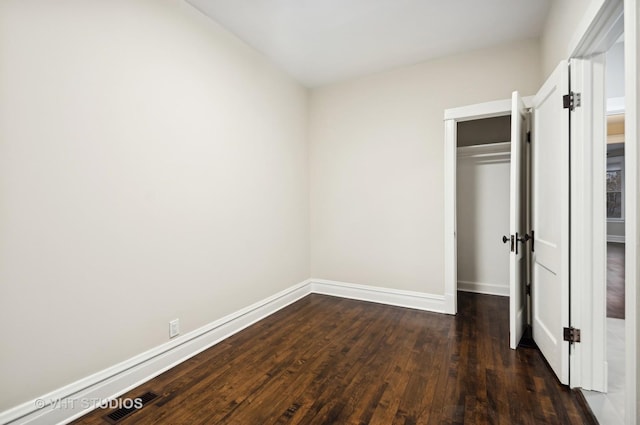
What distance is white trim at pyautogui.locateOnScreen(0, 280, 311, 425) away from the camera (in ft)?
5.30

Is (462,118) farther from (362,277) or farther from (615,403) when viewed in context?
(615,403)

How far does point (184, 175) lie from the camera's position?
2.46m

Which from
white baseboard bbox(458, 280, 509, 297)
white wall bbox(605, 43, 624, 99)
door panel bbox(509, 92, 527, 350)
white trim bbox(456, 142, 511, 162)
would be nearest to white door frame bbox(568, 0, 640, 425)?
door panel bbox(509, 92, 527, 350)

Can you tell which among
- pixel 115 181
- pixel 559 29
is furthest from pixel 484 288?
pixel 115 181

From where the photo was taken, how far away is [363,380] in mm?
2104

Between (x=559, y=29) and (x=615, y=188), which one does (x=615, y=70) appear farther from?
(x=615, y=188)

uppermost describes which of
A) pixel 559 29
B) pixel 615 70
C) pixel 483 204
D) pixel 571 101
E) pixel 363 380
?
pixel 615 70

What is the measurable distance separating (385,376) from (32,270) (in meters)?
2.21

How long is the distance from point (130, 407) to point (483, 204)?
13.9 ft

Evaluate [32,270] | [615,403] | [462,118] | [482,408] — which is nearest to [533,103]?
[462,118]

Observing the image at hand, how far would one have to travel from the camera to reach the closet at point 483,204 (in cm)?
399

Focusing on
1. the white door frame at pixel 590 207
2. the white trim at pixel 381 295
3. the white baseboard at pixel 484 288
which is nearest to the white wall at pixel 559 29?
the white door frame at pixel 590 207

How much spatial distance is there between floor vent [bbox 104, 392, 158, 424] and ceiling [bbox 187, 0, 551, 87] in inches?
114

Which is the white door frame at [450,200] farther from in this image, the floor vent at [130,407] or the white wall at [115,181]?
the floor vent at [130,407]
